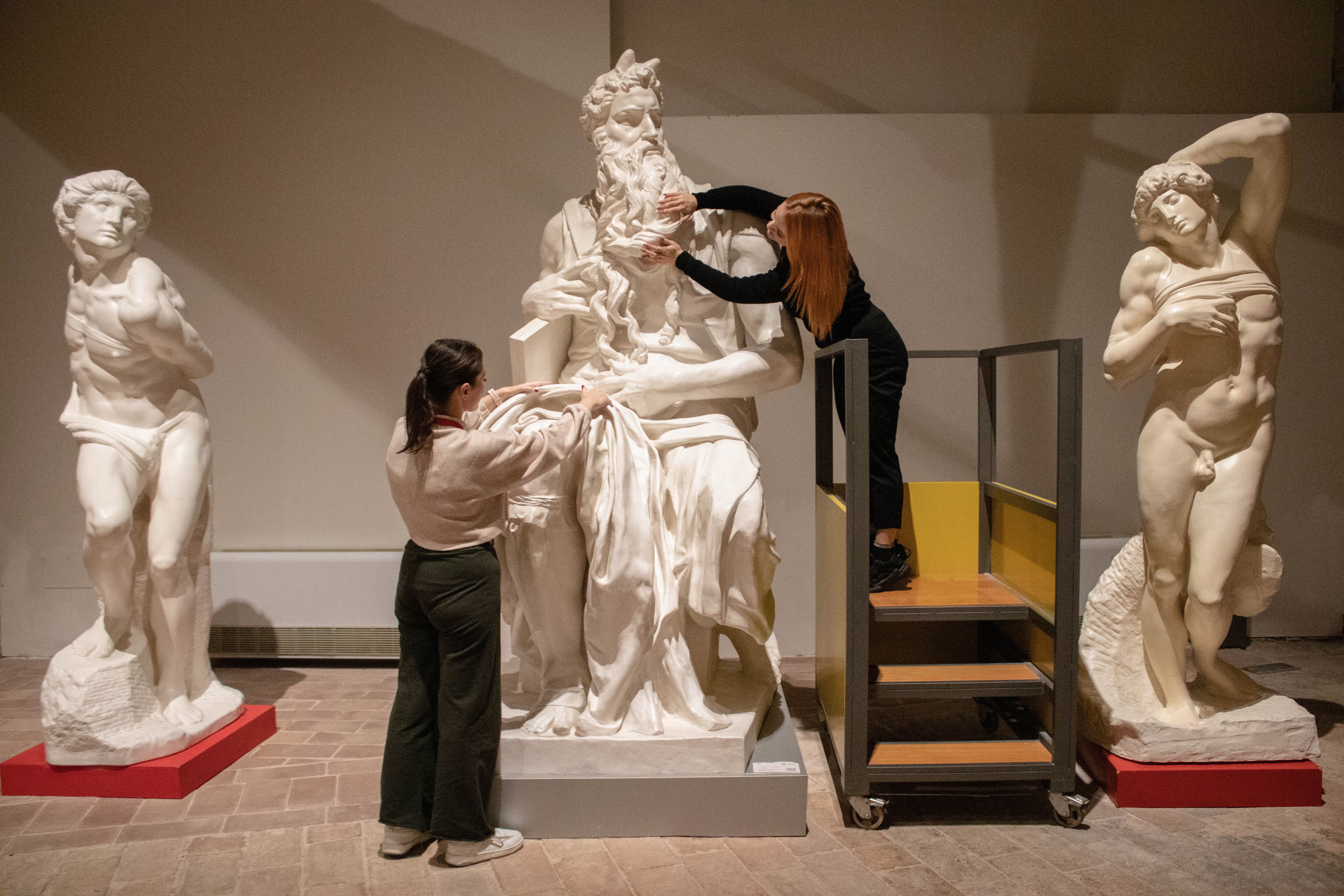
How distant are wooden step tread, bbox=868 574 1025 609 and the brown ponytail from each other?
1.47 meters

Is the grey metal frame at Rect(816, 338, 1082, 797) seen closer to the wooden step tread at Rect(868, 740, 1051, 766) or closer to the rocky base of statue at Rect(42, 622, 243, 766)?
the wooden step tread at Rect(868, 740, 1051, 766)

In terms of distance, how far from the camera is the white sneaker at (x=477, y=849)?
284cm

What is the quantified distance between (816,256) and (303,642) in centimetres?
366

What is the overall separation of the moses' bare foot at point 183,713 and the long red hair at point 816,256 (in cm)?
285

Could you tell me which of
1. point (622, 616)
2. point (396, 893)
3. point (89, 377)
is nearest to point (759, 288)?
point (622, 616)

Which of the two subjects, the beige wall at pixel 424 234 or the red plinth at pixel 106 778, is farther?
the beige wall at pixel 424 234

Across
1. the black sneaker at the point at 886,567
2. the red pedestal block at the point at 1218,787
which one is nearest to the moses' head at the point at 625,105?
the black sneaker at the point at 886,567

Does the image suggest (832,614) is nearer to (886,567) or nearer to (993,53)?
(886,567)

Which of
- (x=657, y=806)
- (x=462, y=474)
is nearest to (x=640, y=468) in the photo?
(x=462, y=474)

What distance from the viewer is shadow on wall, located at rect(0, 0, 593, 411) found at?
5.15 metres

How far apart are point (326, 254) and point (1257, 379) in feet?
15.1

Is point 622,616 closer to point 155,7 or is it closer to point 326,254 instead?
point 326,254

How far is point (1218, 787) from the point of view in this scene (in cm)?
322

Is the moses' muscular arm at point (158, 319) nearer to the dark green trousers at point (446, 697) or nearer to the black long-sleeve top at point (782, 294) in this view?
the dark green trousers at point (446, 697)
